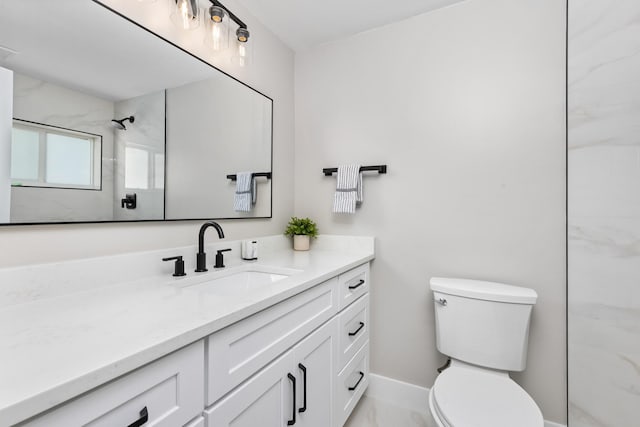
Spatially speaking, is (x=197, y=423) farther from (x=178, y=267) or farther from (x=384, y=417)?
(x=384, y=417)

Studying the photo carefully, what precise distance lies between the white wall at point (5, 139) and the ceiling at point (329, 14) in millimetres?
1249

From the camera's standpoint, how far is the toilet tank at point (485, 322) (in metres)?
1.37

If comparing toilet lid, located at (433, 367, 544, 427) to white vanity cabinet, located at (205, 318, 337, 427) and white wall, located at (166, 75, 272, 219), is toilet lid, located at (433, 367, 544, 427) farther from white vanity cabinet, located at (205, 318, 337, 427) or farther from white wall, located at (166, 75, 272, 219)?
white wall, located at (166, 75, 272, 219)

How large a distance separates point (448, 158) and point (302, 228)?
994mm

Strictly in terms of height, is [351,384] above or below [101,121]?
below

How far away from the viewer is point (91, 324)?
2.28ft

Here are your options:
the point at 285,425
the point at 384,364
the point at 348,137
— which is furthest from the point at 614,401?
the point at 348,137

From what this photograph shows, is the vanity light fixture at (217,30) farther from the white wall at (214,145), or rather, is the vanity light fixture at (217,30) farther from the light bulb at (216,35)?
the white wall at (214,145)

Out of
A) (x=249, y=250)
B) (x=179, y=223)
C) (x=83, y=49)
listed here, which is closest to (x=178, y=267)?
(x=179, y=223)

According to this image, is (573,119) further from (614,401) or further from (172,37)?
(172,37)

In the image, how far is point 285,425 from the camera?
3.32ft

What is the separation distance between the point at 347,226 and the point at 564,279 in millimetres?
1178

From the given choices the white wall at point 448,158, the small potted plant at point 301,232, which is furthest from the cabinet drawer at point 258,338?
the white wall at point 448,158

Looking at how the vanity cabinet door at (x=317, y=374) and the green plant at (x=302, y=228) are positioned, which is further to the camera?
the green plant at (x=302, y=228)
